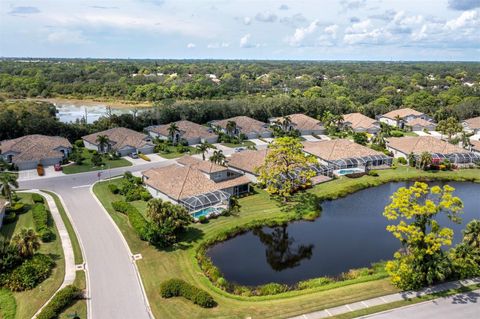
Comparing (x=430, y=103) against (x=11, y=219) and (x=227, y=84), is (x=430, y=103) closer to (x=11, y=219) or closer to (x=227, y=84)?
(x=227, y=84)

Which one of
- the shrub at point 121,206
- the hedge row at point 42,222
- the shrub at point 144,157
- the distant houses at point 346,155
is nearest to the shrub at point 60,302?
the hedge row at point 42,222

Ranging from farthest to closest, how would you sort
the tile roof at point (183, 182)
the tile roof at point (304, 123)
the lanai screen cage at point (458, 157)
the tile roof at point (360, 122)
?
the tile roof at point (360, 122) < the tile roof at point (304, 123) < the lanai screen cage at point (458, 157) < the tile roof at point (183, 182)

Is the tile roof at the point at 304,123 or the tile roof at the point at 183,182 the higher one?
the tile roof at the point at 304,123

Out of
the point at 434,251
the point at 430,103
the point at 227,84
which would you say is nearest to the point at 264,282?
the point at 434,251

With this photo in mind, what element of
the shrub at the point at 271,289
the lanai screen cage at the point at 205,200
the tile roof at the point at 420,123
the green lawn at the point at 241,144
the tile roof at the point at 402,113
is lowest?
the shrub at the point at 271,289

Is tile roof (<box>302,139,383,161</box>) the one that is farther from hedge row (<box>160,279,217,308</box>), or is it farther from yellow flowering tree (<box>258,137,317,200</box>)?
hedge row (<box>160,279,217,308</box>)

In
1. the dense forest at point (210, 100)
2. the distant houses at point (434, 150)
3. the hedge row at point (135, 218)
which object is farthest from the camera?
the dense forest at point (210, 100)

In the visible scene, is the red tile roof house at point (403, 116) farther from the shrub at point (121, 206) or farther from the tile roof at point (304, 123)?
the shrub at point (121, 206)

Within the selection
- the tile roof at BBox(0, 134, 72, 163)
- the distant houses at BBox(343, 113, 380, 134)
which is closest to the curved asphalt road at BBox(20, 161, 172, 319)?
the tile roof at BBox(0, 134, 72, 163)
